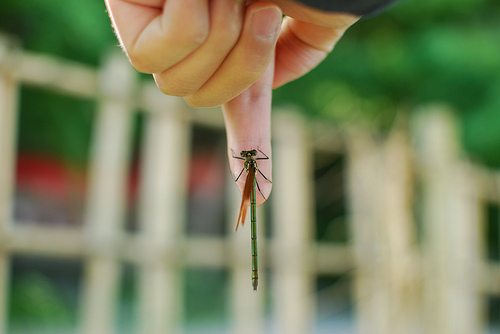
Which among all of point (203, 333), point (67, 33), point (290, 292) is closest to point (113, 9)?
point (290, 292)

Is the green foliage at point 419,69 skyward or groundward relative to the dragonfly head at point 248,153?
skyward

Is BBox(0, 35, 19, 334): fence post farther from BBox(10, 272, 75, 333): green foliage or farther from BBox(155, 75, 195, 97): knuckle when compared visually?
BBox(155, 75, 195, 97): knuckle

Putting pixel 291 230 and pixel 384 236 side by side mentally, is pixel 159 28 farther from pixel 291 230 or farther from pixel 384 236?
pixel 384 236

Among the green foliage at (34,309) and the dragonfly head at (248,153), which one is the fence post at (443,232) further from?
the dragonfly head at (248,153)

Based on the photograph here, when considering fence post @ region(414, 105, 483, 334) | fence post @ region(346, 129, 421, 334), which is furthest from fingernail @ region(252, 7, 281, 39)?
fence post @ region(414, 105, 483, 334)

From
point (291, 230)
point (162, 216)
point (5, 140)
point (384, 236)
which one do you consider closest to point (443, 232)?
point (384, 236)

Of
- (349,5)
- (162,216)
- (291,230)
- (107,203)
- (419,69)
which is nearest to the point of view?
(349,5)

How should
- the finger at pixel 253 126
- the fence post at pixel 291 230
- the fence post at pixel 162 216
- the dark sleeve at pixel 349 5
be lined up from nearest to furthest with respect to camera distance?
the dark sleeve at pixel 349 5 → the finger at pixel 253 126 → the fence post at pixel 162 216 → the fence post at pixel 291 230

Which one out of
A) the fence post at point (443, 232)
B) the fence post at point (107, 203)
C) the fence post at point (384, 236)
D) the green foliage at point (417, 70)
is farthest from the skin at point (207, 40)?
the green foliage at point (417, 70)
